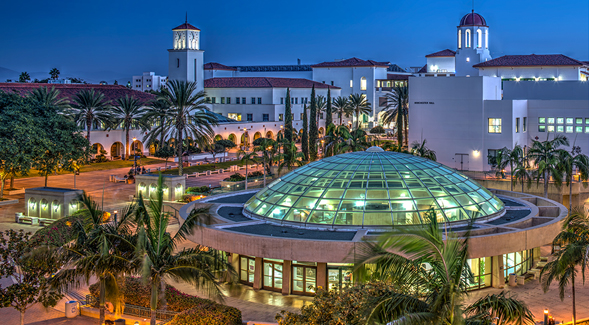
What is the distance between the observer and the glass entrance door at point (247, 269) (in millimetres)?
25000

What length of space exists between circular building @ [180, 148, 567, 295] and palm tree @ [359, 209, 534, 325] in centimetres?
768

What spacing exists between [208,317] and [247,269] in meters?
5.87

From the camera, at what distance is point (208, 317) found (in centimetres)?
1934

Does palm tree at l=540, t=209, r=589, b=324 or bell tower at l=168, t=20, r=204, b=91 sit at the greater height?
bell tower at l=168, t=20, r=204, b=91

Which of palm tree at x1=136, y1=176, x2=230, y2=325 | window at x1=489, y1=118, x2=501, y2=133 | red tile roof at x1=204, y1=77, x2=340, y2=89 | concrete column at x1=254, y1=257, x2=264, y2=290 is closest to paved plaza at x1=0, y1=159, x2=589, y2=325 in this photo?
concrete column at x1=254, y1=257, x2=264, y2=290

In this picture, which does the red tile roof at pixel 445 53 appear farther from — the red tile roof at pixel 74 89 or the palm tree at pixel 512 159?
the palm tree at pixel 512 159

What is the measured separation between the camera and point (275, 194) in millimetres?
27141

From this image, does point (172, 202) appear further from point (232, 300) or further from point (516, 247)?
point (516, 247)

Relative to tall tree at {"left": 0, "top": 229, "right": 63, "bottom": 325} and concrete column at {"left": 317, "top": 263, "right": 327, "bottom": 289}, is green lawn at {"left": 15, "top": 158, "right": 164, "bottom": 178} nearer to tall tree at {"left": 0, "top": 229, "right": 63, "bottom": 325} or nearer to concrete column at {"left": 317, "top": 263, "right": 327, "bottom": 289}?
concrete column at {"left": 317, "top": 263, "right": 327, "bottom": 289}

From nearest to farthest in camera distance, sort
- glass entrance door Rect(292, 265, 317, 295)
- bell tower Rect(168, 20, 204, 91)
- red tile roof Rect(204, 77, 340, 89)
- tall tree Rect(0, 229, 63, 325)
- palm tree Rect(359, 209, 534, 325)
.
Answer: palm tree Rect(359, 209, 534, 325) → tall tree Rect(0, 229, 63, 325) → glass entrance door Rect(292, 265, 317, 295) → bell tower Rect(168, 20, 204, 91) → red tile roof Rect(204, 77, 340, 89)

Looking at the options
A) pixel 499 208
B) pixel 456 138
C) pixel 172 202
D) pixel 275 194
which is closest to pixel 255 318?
pixel 275 194

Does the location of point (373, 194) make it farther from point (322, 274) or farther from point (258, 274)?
point (258, 274)

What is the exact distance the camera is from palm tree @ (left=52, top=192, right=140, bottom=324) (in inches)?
695

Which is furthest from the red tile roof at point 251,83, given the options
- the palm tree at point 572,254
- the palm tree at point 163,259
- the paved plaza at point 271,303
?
the palm tree at point 163,259
